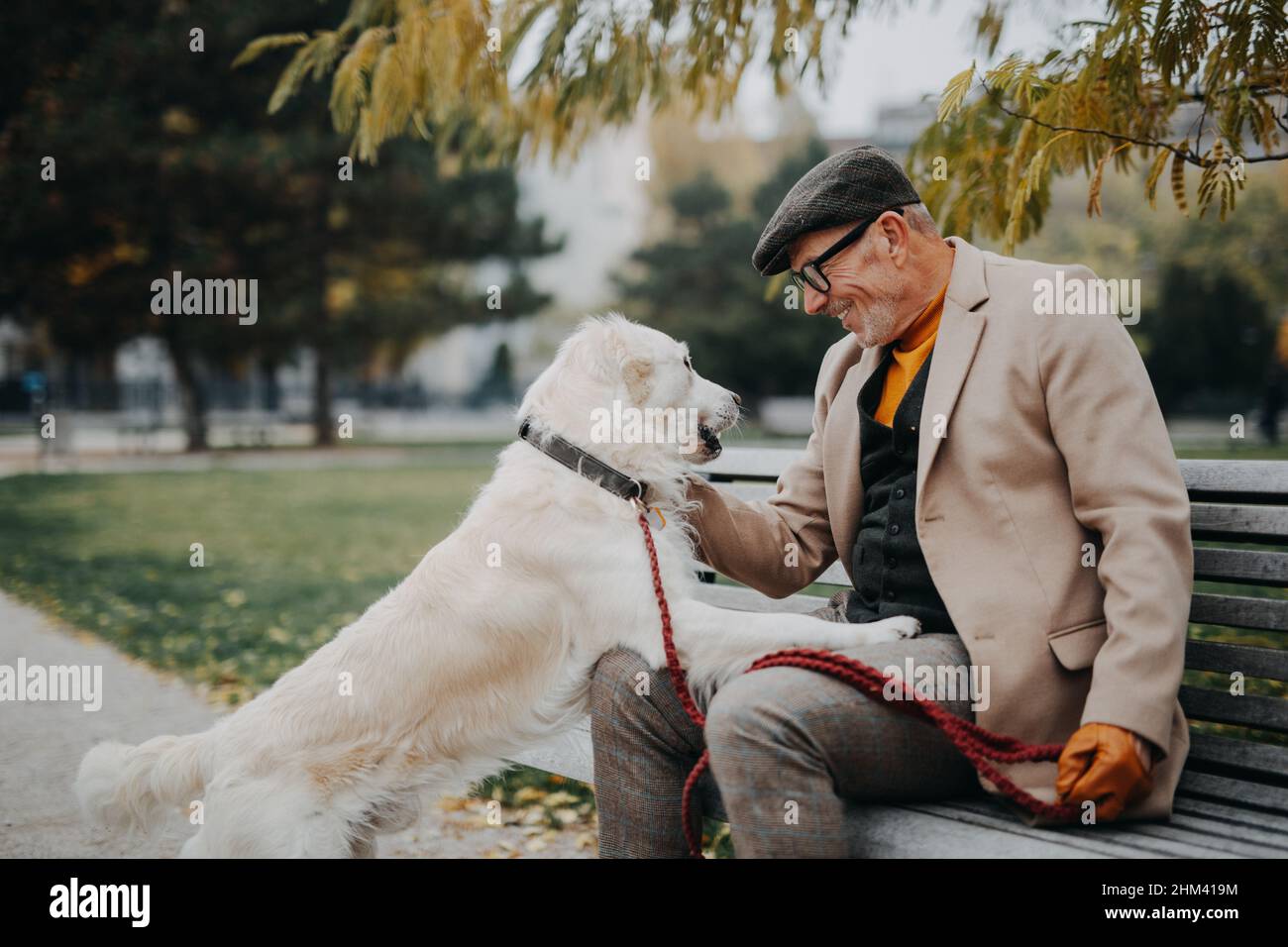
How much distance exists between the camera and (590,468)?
3.07 meters

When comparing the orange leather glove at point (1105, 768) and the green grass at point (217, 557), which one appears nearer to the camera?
the orange leather glove at point (1105, 768)

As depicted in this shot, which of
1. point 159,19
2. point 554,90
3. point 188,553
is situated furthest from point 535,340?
point 554,90

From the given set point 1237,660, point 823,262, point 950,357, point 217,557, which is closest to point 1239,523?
point 1237,660

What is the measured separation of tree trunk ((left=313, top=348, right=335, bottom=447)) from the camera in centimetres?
2838

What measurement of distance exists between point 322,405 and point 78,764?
25.3 m

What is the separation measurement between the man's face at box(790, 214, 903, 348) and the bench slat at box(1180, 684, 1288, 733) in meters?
1.22

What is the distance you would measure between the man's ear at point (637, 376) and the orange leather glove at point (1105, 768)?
159 cm

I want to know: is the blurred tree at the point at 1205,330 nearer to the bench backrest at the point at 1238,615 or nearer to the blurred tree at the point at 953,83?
the blurred tree at the point at 953,83

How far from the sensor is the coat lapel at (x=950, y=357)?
261 centimetres

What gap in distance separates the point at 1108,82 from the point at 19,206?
21222 mm

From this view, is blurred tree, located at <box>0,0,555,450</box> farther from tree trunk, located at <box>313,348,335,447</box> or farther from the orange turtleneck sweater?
the orange turtleneck sweater

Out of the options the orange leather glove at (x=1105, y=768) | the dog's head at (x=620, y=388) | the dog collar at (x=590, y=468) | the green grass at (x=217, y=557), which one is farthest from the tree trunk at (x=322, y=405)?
the orange leather glove at (x=1105, y=768)

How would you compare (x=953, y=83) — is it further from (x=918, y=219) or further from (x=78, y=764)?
(x=78, y=764)
